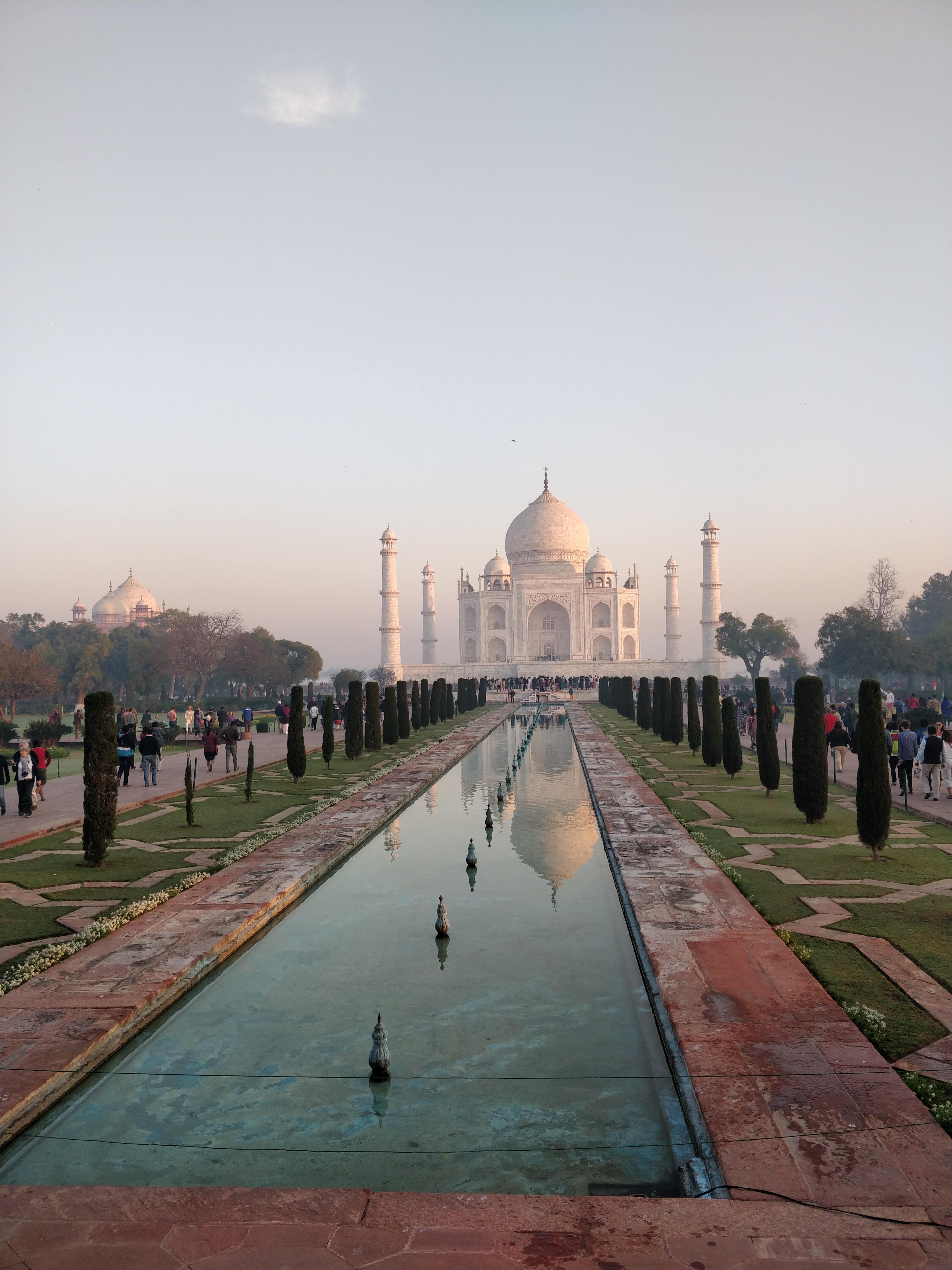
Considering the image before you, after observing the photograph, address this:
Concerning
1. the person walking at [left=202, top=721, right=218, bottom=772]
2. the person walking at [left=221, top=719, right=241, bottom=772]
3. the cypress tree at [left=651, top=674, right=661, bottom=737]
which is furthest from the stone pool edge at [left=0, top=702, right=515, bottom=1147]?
the cypress tree at [left=651, top=674, right=661, bottom=737]

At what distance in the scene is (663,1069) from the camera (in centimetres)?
442

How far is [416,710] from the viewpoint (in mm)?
25031

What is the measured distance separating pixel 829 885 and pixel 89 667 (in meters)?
40.4

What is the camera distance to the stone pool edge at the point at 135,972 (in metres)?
4.26

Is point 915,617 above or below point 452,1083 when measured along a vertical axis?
above

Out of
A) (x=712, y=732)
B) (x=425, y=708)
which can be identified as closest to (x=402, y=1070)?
(x=712, y=732)

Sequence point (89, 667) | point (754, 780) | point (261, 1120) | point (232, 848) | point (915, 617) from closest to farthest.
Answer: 1. point (261, 1120)
2. point (232, 848)
3. point (754, 780)
4. point (89, 667)
5. point (915, 617)

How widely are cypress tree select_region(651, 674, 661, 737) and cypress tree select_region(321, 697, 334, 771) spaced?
27.8 feet

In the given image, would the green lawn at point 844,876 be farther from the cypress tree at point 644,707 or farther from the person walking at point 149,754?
the cypress tree at point 644,707

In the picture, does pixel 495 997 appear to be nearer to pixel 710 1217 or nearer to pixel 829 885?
pixel 710 1217

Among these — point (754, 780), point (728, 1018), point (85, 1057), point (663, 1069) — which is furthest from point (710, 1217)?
point (754, 780)

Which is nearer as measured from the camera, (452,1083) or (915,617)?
(452,1083)

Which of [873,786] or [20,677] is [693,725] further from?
[20,677]

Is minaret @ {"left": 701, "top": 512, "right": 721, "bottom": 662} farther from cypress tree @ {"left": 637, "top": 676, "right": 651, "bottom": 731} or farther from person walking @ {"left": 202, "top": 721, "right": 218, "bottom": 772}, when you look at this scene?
person walking @ {"left": 202, "top": 721, "right": 218, "bottom": 772}
